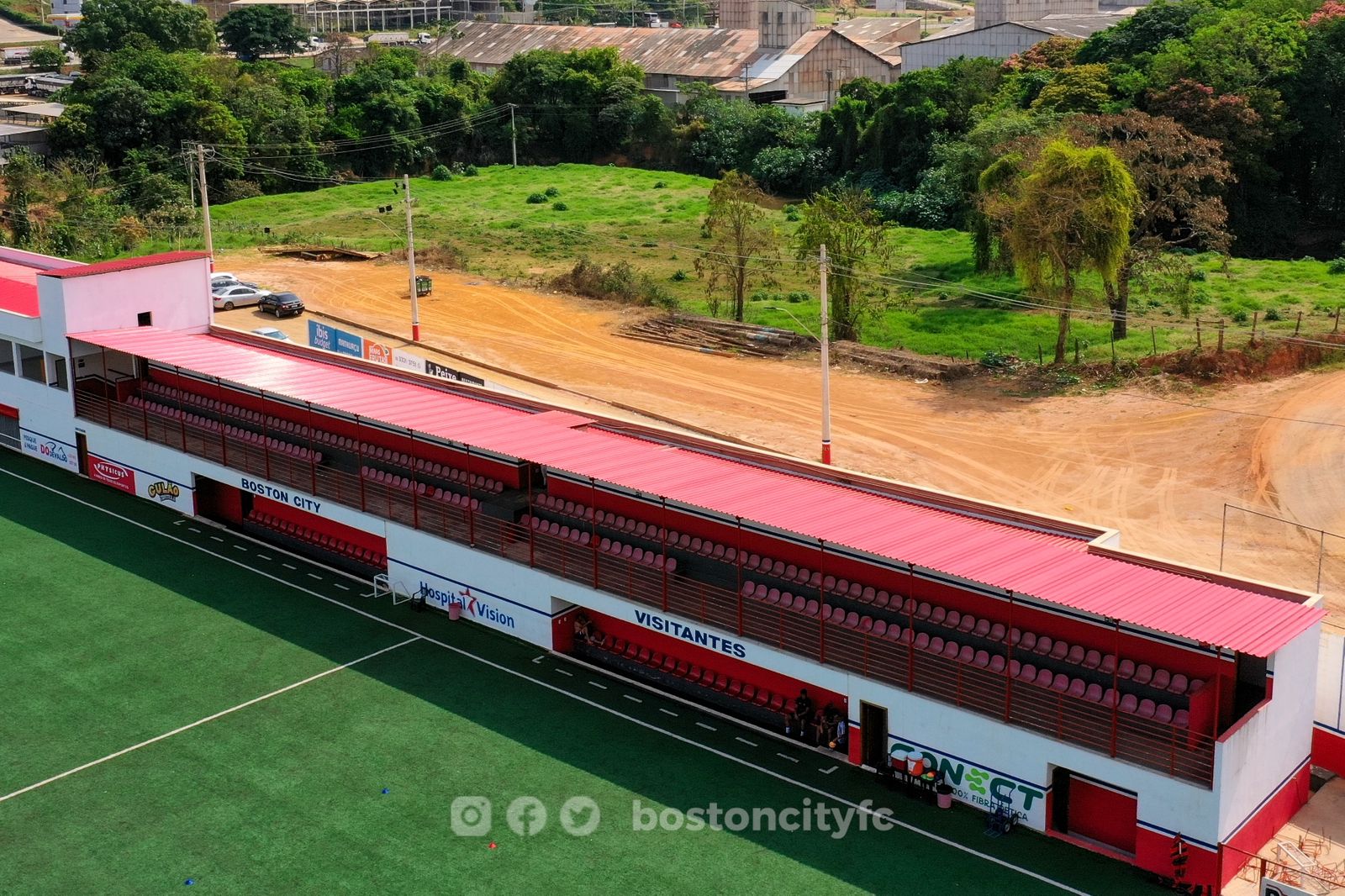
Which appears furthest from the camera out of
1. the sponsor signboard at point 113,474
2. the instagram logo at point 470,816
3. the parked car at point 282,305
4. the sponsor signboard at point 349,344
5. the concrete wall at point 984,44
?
the concrete wall at point 984,44

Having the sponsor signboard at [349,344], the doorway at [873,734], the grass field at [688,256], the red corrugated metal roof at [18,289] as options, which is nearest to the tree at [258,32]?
the grass field at [688,256]

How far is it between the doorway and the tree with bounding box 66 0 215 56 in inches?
4850

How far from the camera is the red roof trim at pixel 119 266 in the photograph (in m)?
41.6

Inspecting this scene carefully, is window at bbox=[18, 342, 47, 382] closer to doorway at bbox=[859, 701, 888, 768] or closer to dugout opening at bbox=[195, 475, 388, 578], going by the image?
dugout opening at bbox=[195, 475, 388, 578]

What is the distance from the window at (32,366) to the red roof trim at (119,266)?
104 inches

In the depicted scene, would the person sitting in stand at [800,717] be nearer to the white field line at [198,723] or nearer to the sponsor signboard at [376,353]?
the white field line at [198,723]

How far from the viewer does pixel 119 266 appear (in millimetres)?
42875

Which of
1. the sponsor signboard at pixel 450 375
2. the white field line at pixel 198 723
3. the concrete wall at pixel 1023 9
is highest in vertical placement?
the concrete wall at pixel 1023 9

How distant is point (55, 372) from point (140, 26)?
341 feet

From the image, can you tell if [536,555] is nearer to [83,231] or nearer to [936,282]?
[936,282]

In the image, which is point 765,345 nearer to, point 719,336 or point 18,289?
point 719,336

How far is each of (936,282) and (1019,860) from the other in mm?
45985

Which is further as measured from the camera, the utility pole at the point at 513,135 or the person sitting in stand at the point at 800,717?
the utility pole at the point at 513,135

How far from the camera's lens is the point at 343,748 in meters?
26.9
